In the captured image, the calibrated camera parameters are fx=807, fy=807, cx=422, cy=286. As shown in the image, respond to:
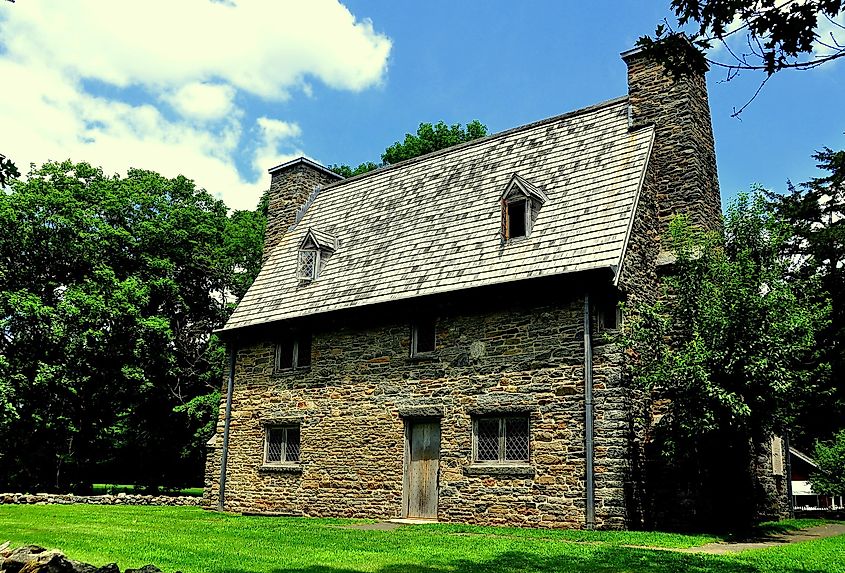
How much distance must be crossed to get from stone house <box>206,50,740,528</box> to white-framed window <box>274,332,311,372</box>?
0.05m

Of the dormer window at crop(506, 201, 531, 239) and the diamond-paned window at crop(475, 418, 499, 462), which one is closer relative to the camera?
the diamond-paned window at crop(475, 418, 499, 462)

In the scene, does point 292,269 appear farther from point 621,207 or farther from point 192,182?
point 192,182

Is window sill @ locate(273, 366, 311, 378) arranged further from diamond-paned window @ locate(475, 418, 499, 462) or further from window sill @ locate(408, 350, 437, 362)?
diamond-paned window @ locate(475, 418, 499, 462)

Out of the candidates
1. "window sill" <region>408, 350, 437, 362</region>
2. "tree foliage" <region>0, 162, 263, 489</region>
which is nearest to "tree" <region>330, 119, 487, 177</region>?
"tree foliage" <region>0, 162, 263, 489</region>

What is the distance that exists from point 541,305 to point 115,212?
20714 mm

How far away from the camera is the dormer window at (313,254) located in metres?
21.2

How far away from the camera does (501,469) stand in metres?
15.7

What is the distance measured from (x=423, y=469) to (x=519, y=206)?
6079mm

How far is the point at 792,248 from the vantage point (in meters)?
32.6

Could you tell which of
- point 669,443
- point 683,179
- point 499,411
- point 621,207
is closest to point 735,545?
point 669,443

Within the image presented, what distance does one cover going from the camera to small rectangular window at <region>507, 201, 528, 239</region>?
57.4 ft

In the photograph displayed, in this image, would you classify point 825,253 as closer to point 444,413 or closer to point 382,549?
point 444,413

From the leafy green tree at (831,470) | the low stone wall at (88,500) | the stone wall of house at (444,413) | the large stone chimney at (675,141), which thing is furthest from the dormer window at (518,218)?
the low stone wall at (88,500)

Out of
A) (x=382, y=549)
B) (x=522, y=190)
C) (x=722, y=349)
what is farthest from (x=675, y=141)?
(x=382, y=549)
